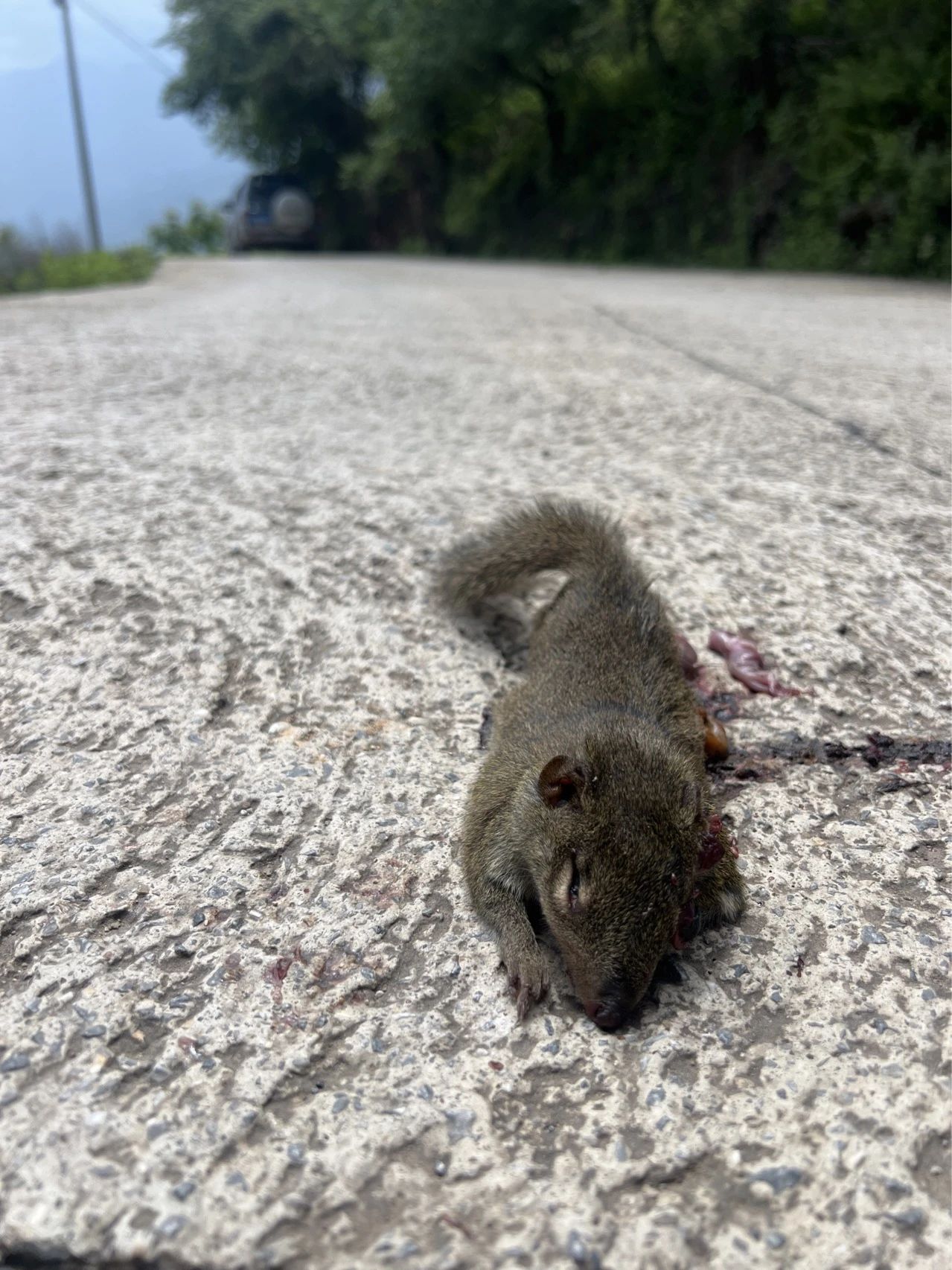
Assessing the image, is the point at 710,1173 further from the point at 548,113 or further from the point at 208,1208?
the point at 548,113

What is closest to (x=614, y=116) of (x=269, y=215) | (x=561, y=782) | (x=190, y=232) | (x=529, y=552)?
(x=269, y=215)

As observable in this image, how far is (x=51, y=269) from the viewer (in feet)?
42.6

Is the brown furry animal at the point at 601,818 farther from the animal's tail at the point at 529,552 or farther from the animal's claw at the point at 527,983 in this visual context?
the animal's tail at the point at 529,552

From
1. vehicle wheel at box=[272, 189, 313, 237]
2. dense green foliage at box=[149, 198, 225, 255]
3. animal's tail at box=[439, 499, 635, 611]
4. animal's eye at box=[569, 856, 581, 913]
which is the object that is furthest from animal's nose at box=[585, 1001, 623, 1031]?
dense green foliage at box=[149, 198, 225, 255]

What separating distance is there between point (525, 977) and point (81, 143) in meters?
26.8

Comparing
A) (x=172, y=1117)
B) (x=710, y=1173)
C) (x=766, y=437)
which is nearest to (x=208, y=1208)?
(x=172, y=1117)

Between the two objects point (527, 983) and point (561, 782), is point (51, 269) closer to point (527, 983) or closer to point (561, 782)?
point (561, 782)

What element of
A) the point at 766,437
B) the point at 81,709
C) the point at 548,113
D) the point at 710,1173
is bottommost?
the point at 710,1173

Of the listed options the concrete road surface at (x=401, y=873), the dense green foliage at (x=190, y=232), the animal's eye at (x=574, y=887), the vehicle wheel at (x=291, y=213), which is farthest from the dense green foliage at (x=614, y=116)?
the dense green foliage at (x=190, y=232)

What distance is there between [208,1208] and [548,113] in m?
24.5

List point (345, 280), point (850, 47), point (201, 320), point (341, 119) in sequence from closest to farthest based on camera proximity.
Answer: point (201, 320)
point (345, 280)
point (850, 47)
point (341, 119)

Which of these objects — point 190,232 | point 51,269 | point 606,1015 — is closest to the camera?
point 606,1015

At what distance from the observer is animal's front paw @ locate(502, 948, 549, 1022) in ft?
4.77

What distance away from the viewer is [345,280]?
12.7 meters
